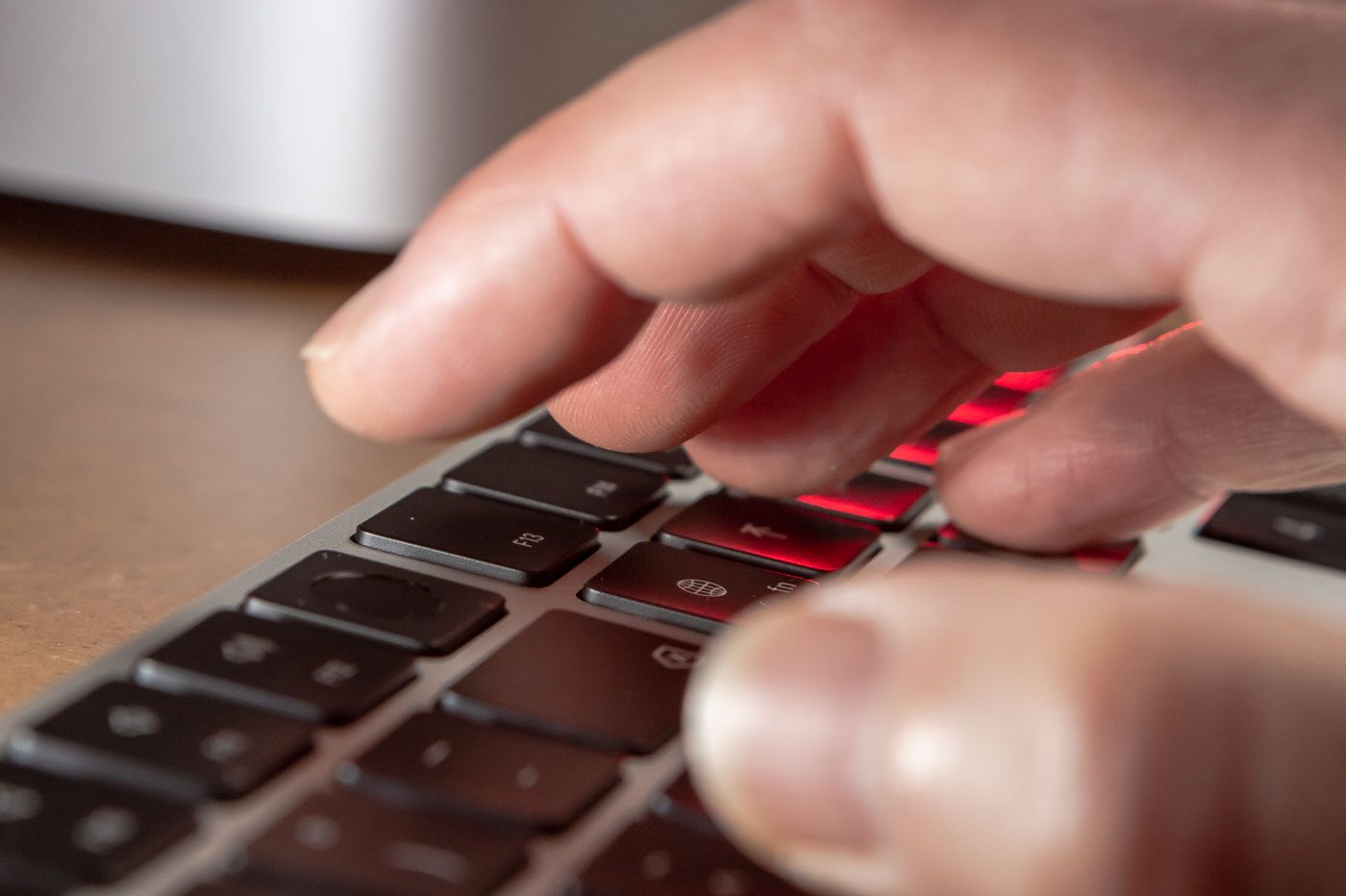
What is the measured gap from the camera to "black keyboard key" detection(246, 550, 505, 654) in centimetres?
38

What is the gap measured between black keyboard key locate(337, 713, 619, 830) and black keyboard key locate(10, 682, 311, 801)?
19mm

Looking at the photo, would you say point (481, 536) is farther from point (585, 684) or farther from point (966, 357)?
point (966, 357)

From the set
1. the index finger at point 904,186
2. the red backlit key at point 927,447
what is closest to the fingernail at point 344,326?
the index finger at point 904,186

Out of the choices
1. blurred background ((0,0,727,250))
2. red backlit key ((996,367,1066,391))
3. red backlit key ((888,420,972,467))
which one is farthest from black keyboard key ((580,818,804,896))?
blurred background ((0,0,727,250))

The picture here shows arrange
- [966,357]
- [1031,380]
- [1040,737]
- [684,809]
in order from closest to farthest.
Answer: [1040,737] < [684,809] < [966,357] < [1031,380]

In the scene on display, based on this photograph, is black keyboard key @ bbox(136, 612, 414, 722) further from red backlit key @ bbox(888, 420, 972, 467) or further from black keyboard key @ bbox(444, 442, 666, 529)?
red backlit key @ bbox(888, 420, 972, 467)

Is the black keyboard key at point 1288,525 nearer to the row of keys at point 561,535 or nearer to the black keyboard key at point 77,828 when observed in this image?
the row of keys at point 561,535

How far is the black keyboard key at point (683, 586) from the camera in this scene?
418mm

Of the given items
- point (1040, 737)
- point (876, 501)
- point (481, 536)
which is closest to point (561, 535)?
point (481, 536)

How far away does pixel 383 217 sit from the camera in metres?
0.75

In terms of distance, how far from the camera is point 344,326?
1.35 feet

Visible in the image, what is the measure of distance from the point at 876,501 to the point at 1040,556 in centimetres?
6

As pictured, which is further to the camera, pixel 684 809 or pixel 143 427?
pixel 143 427

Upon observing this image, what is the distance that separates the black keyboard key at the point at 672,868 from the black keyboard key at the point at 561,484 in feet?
0.54
